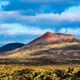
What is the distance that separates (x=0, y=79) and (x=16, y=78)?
3.69 metres

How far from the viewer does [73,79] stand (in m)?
90.7

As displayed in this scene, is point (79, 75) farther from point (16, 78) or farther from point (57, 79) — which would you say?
point (16, 78)

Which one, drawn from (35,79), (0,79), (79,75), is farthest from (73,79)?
(0,79)

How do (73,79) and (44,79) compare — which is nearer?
(73,79)

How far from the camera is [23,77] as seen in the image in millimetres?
99000

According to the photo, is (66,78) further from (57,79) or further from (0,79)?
(0,79)

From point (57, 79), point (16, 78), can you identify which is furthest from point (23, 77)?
point (57, 79)

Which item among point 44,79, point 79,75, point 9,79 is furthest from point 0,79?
point 79,75

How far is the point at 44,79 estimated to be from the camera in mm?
97125

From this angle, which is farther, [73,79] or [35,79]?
[35,79]

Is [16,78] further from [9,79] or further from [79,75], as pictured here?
[79,75]

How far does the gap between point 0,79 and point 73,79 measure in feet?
59.3

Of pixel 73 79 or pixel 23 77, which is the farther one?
pixel 23 77

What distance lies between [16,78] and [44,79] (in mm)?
6496
